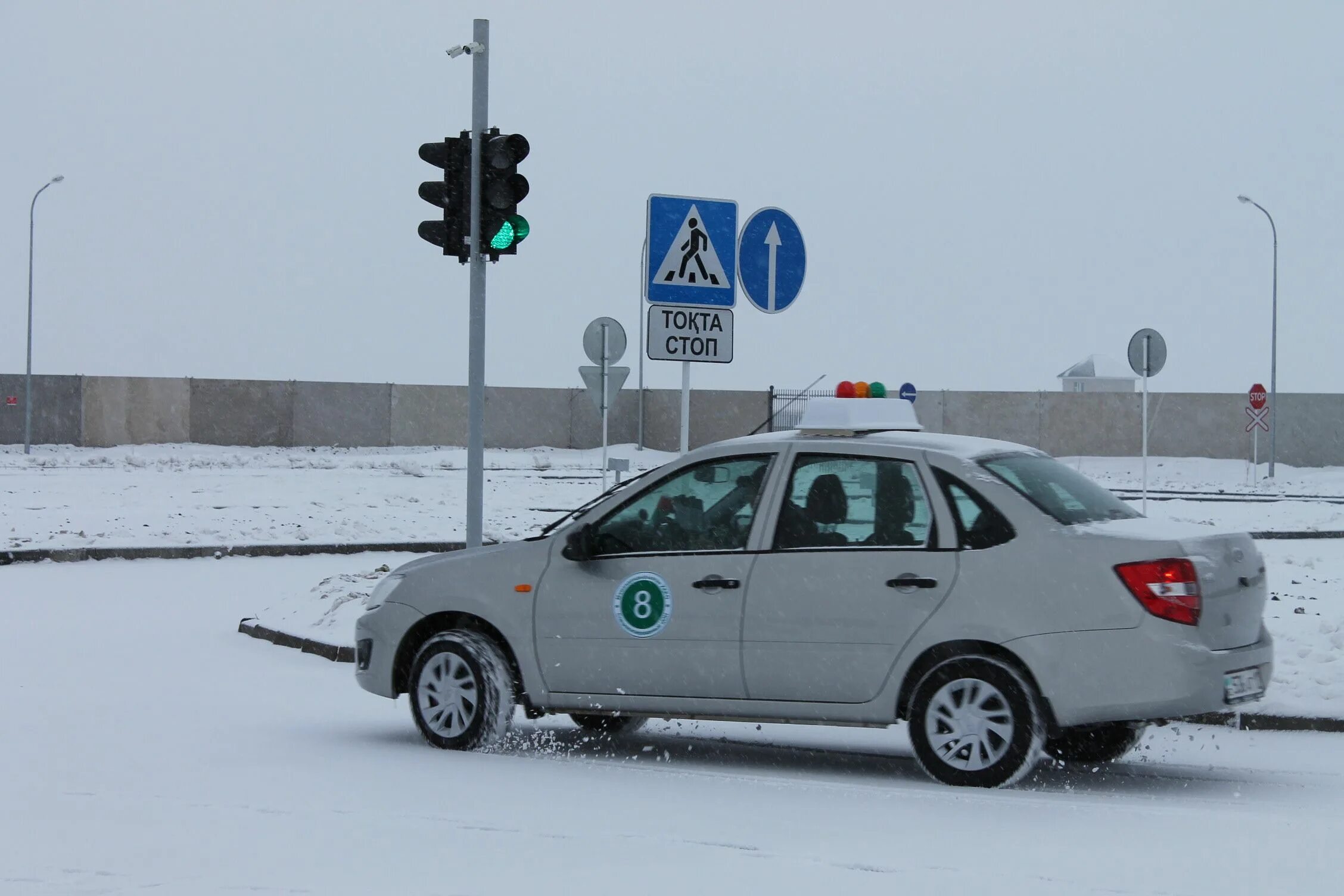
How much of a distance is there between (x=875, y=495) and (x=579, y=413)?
5037cm

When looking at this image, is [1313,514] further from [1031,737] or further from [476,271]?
[1031,737]

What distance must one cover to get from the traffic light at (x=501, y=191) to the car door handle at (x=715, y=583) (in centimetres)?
564

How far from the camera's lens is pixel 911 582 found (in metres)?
7.33

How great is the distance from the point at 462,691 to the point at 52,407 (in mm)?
50580

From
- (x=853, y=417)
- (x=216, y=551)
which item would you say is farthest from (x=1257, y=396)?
(x=853, y=417)

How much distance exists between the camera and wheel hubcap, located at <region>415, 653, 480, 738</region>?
8.35 metres

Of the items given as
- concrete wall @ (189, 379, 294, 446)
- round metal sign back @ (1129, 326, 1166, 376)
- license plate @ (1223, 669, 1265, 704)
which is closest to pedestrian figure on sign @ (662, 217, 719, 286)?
license plate @ (1223, 669, 1265, 704)

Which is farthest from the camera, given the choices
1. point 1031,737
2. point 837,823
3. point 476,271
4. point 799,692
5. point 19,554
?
point 19,554

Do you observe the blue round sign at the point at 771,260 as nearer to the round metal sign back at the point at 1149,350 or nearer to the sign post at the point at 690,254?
the sign post at the point at 690,254

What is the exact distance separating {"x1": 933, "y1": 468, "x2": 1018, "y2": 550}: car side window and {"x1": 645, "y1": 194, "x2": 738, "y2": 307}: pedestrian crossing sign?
3.93 m

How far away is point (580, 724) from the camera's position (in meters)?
9.10

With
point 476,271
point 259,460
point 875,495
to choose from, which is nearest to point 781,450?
point 875,495

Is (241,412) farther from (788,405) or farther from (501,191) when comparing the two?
(501,191)

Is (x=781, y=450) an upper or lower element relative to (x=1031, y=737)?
upper
